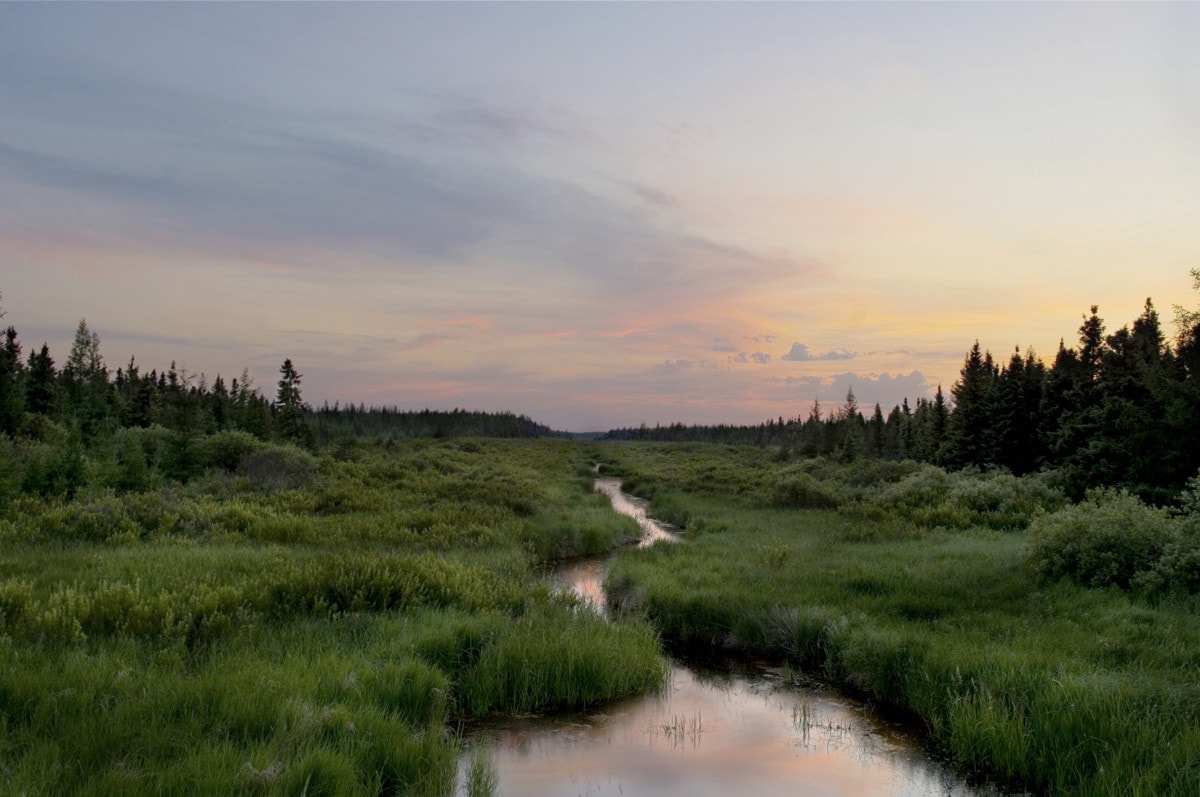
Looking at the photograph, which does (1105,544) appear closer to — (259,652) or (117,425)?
(259,652)

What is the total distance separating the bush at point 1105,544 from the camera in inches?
536

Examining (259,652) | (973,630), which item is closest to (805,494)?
(973,630)

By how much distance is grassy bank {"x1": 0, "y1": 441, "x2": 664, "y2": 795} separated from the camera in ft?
20.9

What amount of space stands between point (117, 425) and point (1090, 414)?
2586 inches

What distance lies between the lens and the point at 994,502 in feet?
83.4

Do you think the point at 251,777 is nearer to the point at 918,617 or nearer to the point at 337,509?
the point at 918,617

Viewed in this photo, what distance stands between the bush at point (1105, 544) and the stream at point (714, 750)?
6.88 metres

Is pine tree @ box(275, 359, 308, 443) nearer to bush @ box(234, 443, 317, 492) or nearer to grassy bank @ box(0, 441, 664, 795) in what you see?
bush @ box(234, 443, 317, 492)

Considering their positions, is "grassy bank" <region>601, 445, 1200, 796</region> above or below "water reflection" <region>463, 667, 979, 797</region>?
above

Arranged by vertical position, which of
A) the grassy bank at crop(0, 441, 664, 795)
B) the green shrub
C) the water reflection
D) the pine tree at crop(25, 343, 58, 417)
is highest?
the pine tree at crop(25, 343, 58, 417)

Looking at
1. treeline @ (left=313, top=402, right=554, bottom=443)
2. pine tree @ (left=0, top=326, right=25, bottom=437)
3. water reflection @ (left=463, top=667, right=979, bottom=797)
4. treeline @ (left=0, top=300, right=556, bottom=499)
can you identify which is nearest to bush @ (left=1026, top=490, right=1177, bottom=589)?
water reflection @ (left=463, top=667, right=979, bottom=797)

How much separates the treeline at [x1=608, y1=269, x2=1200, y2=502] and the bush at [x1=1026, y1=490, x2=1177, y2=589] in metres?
12.6

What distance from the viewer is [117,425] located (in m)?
55.0

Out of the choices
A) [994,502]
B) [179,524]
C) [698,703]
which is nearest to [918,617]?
[698,703]
